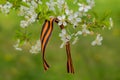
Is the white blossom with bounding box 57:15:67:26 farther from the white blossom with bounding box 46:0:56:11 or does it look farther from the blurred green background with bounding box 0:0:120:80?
the blurred green background with bounding box 0:0:120:80

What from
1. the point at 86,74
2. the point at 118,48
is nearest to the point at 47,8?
the point at 86,74

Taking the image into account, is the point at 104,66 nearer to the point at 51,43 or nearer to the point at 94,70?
the point at 94,70

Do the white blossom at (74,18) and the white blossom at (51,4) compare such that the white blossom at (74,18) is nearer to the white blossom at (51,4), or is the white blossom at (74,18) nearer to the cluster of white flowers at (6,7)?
the white blossom at (51,4)

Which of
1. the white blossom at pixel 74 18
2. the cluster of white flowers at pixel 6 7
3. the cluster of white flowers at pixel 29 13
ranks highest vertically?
the cluster of white flowers at pixel 6 7

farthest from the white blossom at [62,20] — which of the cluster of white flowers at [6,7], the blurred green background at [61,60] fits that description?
the blurred green background at [61,60]

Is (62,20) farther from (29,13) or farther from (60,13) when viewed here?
(29,13)

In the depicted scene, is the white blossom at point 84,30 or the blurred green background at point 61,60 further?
the blurred green background at point 61,60

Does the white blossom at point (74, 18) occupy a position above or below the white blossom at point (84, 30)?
above

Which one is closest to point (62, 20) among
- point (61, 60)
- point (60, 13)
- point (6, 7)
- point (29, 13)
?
point (60, 13)
